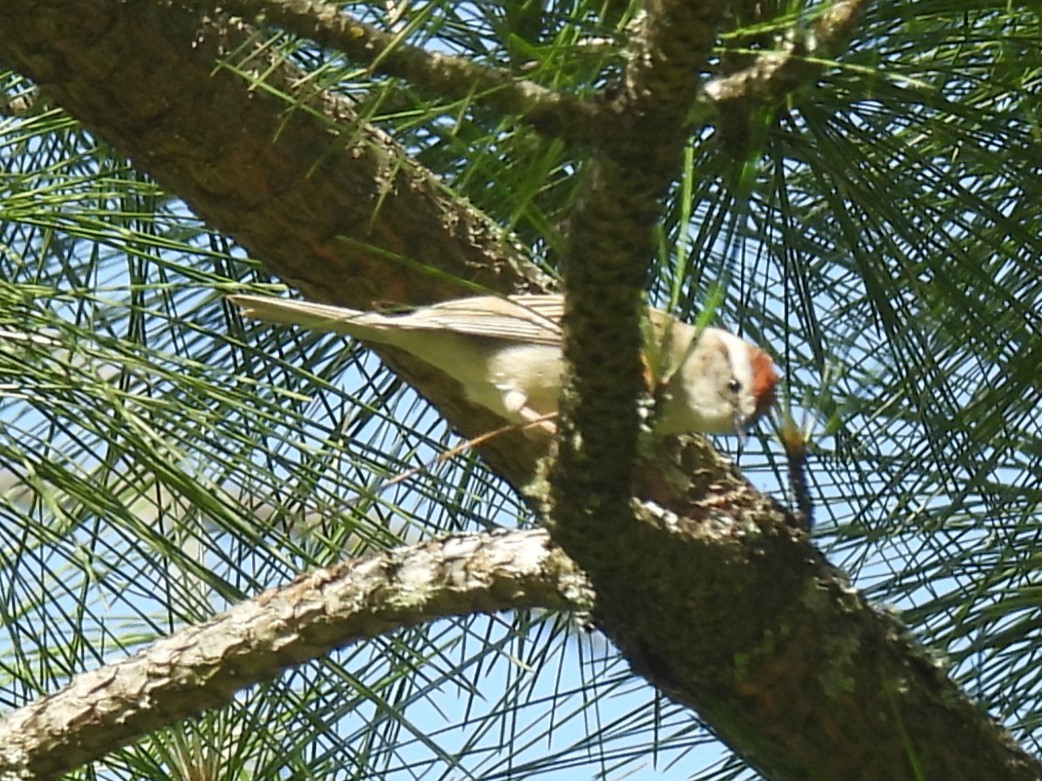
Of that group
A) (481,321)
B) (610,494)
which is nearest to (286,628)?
(610,494)

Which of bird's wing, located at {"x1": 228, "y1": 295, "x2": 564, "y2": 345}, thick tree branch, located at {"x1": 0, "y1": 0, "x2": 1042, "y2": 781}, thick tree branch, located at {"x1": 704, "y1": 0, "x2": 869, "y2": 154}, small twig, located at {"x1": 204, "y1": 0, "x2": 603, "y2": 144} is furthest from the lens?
bird's wing, located at {"x1": 228, "y1": 295, "x2": 564, "y2": 345}

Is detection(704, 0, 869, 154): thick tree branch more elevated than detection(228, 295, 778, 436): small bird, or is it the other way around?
detection(228, 295, 778, 436): small bird

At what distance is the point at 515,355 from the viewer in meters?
1.50

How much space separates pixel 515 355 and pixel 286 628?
0.42 metres

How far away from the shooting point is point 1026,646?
148cm

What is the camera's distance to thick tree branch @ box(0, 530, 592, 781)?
3.86 feet

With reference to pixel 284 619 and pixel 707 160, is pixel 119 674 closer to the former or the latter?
pixel 284 619

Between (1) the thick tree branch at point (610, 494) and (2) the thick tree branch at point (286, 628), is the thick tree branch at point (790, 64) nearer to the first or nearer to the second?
(1) the thick tree branch at point (610, 494)

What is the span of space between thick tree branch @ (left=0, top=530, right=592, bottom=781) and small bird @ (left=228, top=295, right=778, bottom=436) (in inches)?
6.5

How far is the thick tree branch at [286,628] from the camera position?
1.18 meters

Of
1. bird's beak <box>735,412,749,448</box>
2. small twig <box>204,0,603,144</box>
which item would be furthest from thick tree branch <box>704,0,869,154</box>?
bird's beak <box>735,412,749,448</box>

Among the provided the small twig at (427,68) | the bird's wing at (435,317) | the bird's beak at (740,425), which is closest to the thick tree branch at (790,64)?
the small twig at (427,68)

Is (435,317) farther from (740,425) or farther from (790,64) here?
(790,64)

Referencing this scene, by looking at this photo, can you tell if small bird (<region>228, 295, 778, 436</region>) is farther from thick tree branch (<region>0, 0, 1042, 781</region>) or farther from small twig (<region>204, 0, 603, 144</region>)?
small twig (<region>204, 0, 603, 144</region>)
